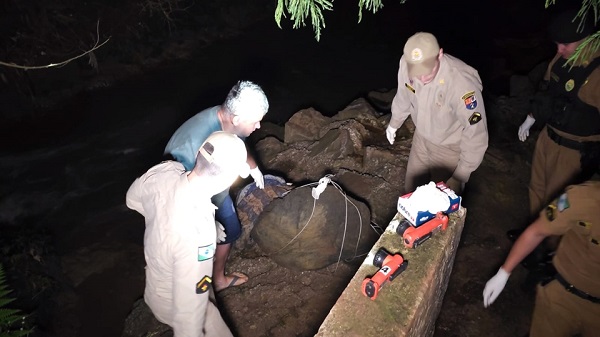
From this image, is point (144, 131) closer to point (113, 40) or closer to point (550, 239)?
point (113, 40)

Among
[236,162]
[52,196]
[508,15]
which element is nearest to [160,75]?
[52,196]

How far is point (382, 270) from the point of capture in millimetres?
2195

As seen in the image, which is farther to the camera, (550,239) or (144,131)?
(144,131)

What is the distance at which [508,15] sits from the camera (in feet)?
54.4

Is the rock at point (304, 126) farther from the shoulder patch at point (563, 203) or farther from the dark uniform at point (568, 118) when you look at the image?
the shoulder patch at point (563, 203)

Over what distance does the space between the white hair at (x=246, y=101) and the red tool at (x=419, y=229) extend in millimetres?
1413

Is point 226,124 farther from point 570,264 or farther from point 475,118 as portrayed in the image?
point 570,264

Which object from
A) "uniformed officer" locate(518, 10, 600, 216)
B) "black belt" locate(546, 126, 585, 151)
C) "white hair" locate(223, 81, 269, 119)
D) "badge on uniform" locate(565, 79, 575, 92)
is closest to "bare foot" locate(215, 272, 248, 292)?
"white hair" locate(223, 81, 269, 119)

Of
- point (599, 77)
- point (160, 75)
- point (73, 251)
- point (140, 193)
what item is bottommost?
point (73, 251)

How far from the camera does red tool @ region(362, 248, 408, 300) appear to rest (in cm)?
211

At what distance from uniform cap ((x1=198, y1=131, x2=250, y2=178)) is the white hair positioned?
65 centimetres

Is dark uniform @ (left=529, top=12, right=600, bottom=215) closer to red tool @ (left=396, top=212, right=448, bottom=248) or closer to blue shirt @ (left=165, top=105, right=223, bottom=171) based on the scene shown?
red tool @ (left=396, top=212, right=448, bottom=248)

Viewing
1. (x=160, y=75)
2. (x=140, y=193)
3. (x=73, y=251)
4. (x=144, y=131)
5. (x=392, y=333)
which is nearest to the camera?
(x=392, y=333)

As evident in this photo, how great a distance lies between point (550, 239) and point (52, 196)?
8.24 meters
